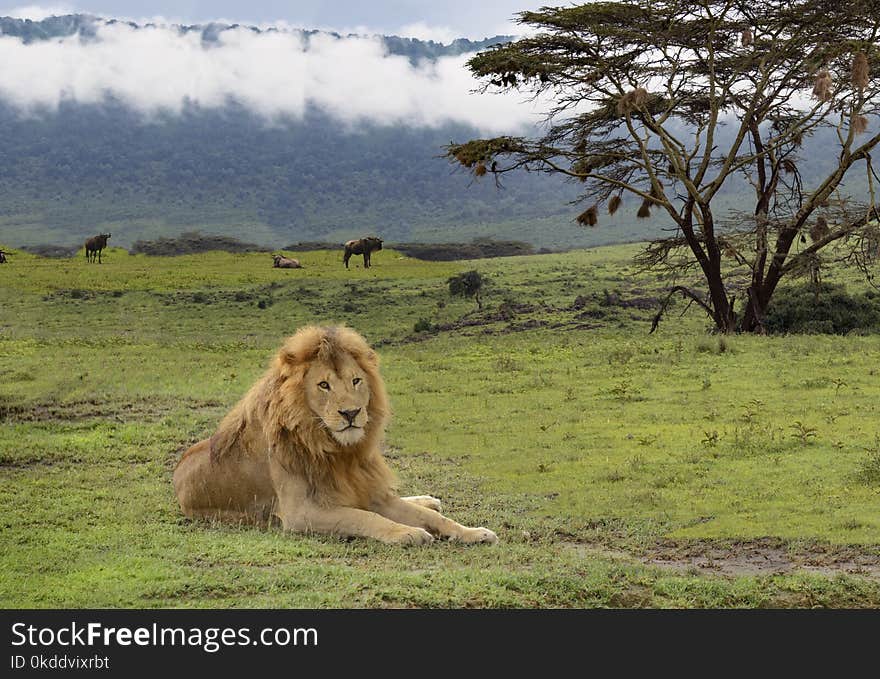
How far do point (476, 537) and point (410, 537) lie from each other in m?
0.51

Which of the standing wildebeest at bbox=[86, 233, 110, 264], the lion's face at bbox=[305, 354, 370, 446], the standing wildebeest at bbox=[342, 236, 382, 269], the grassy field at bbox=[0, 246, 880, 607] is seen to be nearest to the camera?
the grassy field at bbox=[0, 246, 880, 607]

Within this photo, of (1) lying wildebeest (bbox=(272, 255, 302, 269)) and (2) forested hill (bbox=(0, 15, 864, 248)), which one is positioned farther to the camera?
(2) forested hill (bbox=(0, 15, 864, 248))

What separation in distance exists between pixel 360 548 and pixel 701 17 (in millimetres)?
19350

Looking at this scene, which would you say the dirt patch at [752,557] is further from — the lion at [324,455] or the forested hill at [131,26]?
the forested hill at [131,26]

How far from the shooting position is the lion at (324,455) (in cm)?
732

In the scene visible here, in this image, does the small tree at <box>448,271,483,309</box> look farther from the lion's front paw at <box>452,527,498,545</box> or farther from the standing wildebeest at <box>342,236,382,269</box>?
the lion's front paw at <box>452,527,498,545</box>

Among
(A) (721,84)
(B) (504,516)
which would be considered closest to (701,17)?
(A) (721,84)

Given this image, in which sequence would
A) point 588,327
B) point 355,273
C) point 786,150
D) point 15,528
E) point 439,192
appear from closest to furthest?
1. point 15,528
2. point 786,150
3. point 588,327
4. point 355,273
5. point 439,192

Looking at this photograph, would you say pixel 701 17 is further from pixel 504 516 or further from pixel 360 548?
pixel 360 548

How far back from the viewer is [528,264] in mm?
47000

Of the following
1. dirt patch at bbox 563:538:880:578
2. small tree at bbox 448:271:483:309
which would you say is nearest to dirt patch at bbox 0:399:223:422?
dirt patch at bbox 563:538:880:578

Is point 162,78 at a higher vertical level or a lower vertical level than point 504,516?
higher

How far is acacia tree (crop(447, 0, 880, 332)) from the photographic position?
75.6 ft

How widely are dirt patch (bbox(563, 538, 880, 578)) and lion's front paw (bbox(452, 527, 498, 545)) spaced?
638 millimetres
